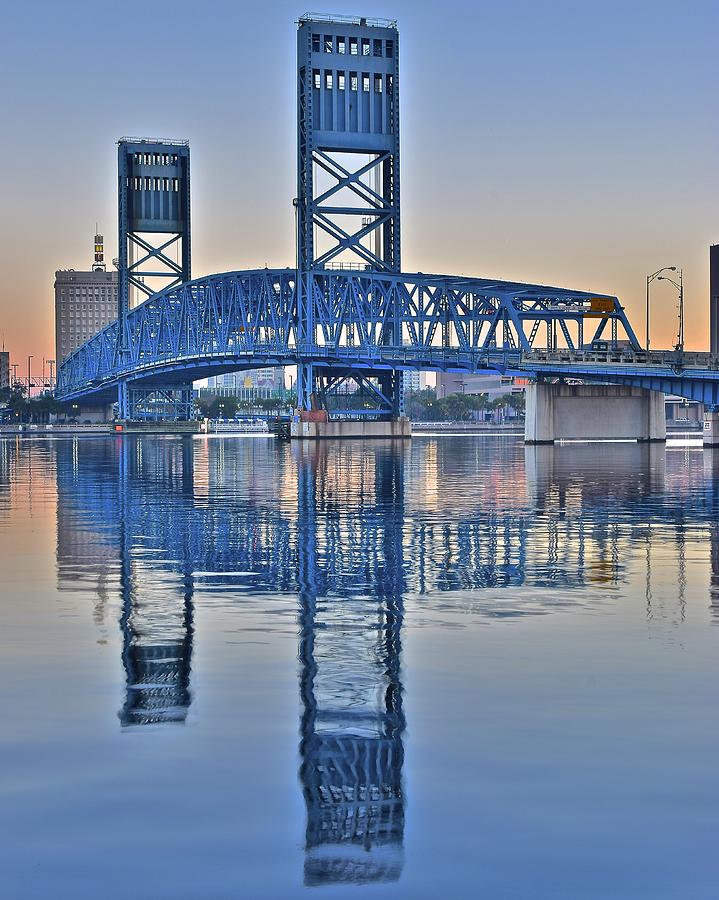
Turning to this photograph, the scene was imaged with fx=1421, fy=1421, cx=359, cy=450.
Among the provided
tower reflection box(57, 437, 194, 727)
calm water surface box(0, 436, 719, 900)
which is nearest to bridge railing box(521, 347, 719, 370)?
tower reflection box(57, 437, 194, 727)

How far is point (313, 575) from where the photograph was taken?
23562 mm

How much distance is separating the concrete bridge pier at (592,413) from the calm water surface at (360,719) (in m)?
90.4

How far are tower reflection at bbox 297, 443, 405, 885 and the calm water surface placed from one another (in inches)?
1.3

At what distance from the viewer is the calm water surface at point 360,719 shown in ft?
27.9

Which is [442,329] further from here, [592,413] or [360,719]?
[360,719]

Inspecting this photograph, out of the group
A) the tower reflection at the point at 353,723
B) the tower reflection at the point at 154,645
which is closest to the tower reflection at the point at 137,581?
the tower reflection at the point at 154,645

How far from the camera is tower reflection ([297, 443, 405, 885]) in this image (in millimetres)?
8766

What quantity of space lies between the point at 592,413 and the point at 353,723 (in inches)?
4394

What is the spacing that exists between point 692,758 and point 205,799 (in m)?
3.77

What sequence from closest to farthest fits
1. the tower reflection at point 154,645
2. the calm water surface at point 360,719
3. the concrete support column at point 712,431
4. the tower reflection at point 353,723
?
the calm water surface at point 360,719 < the tower reflection at point 353,723 < the tower reflection at point 154,645 < the concrete support column at point 712,431

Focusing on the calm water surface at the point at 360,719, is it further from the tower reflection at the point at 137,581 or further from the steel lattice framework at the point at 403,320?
the steel lattice framework at the point at 403,320

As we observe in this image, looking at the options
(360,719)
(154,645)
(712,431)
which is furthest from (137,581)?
(712,431)

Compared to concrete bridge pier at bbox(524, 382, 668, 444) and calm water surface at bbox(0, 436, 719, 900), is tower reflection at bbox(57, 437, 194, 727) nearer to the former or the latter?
calm water surface at bbox(0, 436, 719, 900)

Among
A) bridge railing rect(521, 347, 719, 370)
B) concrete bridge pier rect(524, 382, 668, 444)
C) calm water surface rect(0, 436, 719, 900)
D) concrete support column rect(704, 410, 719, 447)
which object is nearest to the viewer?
calm water surface rect(0, 436, 719, 900)
